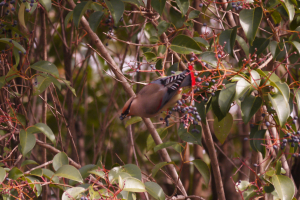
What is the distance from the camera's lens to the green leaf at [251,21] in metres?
1.71

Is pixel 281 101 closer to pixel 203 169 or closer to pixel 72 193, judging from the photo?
pixel 203 169

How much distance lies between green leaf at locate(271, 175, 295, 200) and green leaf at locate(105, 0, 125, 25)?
46.7 inches

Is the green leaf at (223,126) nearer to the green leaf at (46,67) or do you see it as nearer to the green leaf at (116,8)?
the green leaf at (116,8)

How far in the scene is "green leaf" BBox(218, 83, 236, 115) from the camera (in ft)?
5.25

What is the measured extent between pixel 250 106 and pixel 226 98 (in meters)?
0.15

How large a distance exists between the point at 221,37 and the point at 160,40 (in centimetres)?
52

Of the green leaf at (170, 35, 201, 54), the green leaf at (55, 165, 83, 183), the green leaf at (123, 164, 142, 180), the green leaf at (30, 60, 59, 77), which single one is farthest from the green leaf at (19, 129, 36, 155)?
the green leaf at (170, 35, 201, 54)

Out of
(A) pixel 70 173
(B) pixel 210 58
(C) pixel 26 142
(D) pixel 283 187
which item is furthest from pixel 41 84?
(D) pixel 283 187

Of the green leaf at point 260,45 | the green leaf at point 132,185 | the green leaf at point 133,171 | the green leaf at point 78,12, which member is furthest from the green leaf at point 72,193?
the green leaf at point 260,45

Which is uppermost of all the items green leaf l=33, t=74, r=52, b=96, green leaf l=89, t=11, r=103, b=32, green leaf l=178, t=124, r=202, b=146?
green leaf l=89, t=11, r=103, b=32

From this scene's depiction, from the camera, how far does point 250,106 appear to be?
1666 millimetres

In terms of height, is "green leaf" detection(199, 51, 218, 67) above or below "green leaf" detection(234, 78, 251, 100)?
above

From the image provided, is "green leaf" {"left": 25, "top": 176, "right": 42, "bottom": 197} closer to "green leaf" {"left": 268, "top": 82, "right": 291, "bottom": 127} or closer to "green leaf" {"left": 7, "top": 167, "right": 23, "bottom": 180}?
"green leaf" {"left": 7, "top": 167, "right": 23, "bottom": 180}

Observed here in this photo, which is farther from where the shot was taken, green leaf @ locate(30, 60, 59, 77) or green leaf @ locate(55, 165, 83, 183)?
green leaf @ locate(30, 60, 59, 77)
